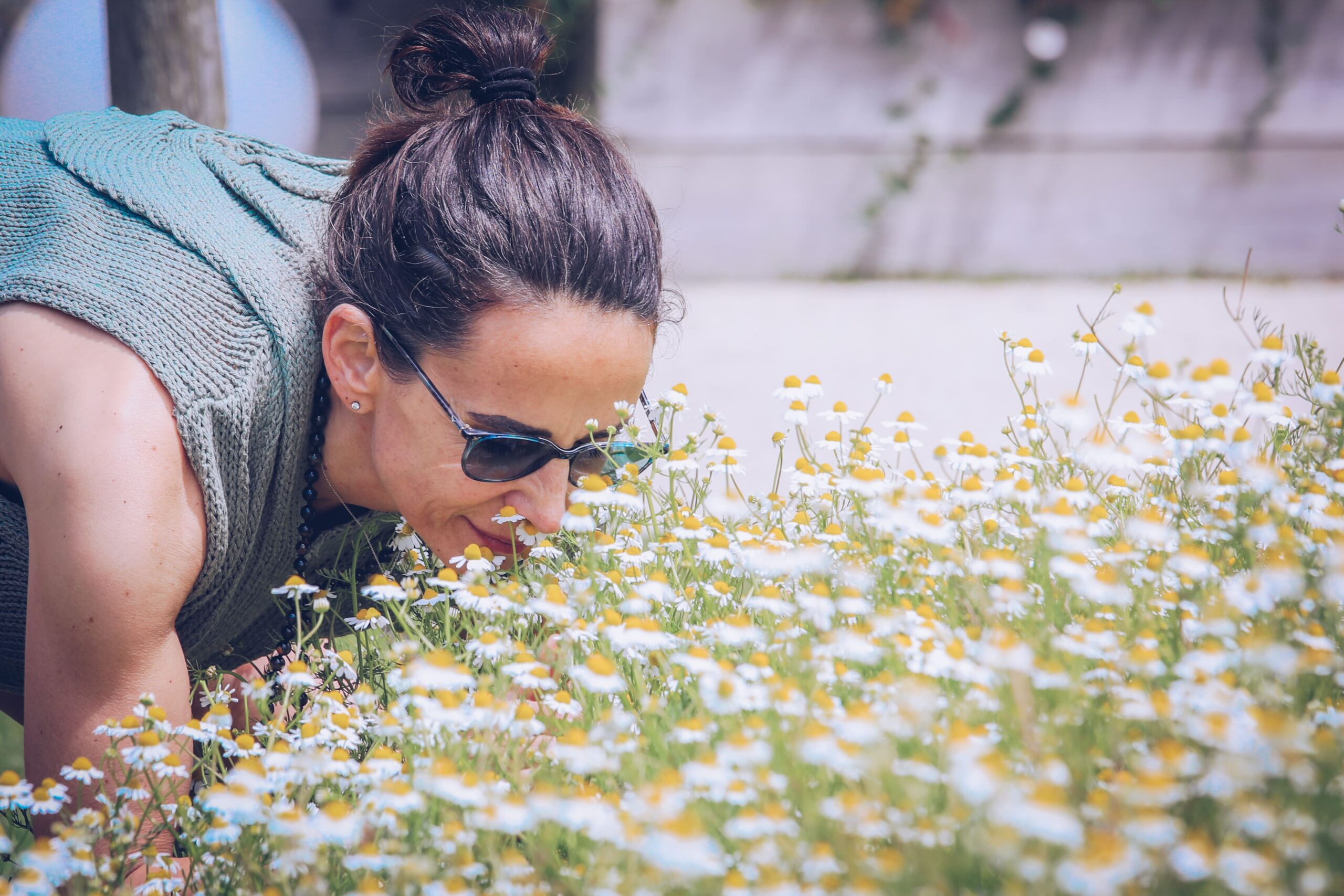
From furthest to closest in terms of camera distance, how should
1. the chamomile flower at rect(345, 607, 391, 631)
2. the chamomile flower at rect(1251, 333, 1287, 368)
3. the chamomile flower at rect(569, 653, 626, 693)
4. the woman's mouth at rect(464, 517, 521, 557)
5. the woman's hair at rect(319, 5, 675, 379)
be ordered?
the woman's mouth at rect(464, 517, 521, 557), the woman's hair at rect(319, 5, 675, 379), the chamomile flower at rect(345, 607, 391, 631), the chamomile flower at rect(1251, 333, 1287, 368), the chamomile flower at rect(569, 653, 626, 693)

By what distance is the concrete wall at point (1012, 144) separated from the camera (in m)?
6.80

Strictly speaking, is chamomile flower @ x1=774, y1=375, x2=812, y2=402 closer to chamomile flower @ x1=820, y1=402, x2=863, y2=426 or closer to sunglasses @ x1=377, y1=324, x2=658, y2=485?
chamomile flower @ x1=820, y1=402, x2=863, y2=426

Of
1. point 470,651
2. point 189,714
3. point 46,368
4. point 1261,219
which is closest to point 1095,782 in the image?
point 470,651

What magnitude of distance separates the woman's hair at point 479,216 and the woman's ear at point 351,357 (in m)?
0.03

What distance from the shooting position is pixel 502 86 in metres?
1.82

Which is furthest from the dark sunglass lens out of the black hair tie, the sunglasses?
the black hair tie

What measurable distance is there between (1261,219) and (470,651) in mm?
7010

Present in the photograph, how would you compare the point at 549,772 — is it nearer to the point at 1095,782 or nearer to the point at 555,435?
the point at 1095,782

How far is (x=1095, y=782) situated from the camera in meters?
0.95

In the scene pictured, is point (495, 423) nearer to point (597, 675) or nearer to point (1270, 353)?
point (597, 675)

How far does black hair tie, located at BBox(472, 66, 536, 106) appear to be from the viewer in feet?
5.99

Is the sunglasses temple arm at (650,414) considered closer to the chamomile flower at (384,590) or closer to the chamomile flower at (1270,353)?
the chamomile flower at (384,590)

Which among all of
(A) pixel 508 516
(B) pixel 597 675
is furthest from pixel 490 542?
(B) pixel 597 675

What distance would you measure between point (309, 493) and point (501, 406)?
Result: 434mm
